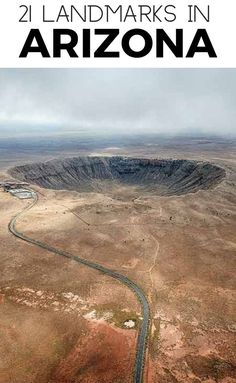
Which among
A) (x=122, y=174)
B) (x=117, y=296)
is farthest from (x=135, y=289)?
(x=122, y=174)

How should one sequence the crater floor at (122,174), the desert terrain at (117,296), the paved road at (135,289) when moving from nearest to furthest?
the paved road at (135,289) → the desert terrain at (117,296) → the crater floor at (122,174)

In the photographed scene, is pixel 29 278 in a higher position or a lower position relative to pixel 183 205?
lower

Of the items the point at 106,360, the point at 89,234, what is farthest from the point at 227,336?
the point at 89,234

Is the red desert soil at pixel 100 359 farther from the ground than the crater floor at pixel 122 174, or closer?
closer

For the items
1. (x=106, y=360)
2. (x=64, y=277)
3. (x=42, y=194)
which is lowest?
(x=106, y=360)

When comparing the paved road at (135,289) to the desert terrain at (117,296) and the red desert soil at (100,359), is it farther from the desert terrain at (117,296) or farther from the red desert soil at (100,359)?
the red desert soil at (100,359)

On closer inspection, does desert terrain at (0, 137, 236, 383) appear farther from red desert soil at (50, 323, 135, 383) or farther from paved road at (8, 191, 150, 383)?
paved road at (8, 191, 150, 383)

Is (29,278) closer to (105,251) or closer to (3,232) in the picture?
(105,251)

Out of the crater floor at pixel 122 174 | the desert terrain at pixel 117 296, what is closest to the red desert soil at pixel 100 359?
the desert terrain at pixel 117 296
